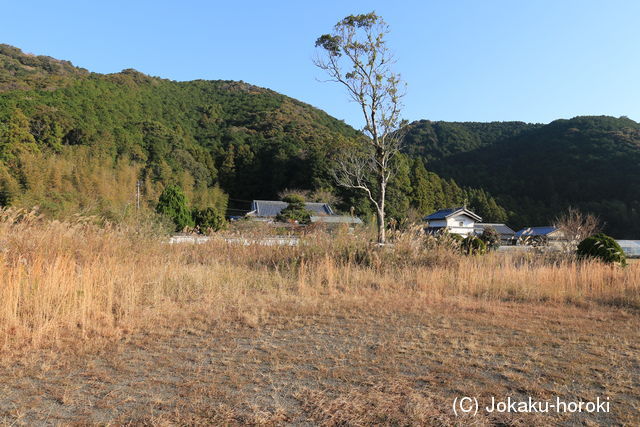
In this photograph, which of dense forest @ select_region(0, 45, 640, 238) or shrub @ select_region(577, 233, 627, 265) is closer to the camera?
shrub @ select_region(577, 233, 627, 265)

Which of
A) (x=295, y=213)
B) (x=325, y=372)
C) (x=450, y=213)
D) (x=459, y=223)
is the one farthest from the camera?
(x=459, y=223)

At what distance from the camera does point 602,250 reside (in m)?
8.35

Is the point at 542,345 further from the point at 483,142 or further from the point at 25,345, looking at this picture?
the point at 483,142

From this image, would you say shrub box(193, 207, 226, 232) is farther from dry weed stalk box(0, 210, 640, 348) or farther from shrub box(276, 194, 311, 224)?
dry weed stalk box(0, 210, 640, 348)

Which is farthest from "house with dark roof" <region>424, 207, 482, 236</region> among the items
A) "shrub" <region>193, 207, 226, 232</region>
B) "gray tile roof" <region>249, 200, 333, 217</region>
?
"shrub" <region>193, 207, 226, 232</region>

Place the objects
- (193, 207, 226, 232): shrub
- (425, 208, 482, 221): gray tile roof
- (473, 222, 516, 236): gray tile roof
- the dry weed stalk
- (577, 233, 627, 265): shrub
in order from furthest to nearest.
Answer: (473, 222, 516, 236): gray tile roof, (425, 208, 482, 221): gray tile roof, (193, 207, 226, 232): shrub, (577, 233, 627, 265): shrub, the dry weed stalk

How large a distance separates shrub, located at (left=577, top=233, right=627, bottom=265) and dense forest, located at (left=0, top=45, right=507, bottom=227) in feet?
45.2

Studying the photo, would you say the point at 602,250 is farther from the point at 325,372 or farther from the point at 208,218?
the point at 208,218

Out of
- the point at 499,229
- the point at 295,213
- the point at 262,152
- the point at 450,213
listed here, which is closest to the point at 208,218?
the point at 295,213

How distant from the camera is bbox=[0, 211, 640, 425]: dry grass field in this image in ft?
6.39

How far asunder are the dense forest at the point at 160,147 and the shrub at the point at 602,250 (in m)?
13.8

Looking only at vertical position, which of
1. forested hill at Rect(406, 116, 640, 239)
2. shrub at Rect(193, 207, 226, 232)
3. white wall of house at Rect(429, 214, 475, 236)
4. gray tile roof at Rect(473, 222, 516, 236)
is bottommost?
gray tile roof at Rect(473, 222, 516, 236)

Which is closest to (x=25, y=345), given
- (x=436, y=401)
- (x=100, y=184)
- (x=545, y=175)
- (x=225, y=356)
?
(x=225, y=356)

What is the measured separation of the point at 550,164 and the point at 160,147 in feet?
135
